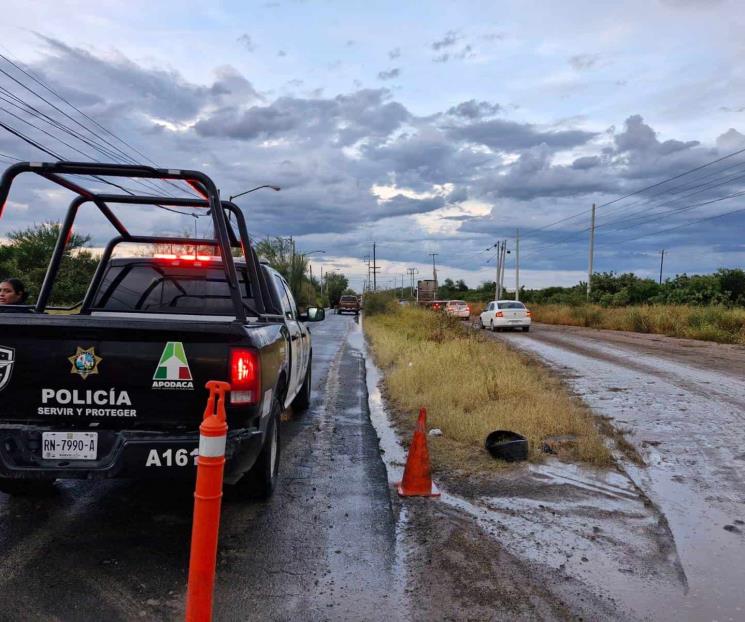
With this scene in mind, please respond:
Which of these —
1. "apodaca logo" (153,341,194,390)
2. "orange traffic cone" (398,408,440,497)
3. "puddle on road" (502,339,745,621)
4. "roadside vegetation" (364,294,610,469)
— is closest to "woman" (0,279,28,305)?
"apodaca logo" (153,341,194,390)

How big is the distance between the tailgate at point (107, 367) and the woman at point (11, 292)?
3875 millimetres

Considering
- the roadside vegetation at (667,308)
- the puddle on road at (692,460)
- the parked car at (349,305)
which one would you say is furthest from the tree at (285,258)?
the puddle on road at (692,460)

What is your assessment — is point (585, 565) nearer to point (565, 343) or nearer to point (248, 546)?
point (248, 546)

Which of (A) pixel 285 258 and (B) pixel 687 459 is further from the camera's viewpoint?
(A) pixel 285 258

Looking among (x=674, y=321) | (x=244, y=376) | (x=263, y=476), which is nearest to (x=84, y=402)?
(x=244, y=376)

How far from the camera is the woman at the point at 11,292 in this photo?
7.25m

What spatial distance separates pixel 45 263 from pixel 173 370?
30.2 metres

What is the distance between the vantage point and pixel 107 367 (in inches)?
152

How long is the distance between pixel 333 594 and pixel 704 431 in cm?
603

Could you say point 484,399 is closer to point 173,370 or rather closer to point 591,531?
point 591,531

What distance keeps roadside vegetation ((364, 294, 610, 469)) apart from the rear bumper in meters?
3.07

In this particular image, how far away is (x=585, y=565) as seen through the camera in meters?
4.00

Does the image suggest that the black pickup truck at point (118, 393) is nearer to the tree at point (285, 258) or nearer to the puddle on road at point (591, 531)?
the puddle on road at point (591, 531)

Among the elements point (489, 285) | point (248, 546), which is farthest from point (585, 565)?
point (489, 285)
